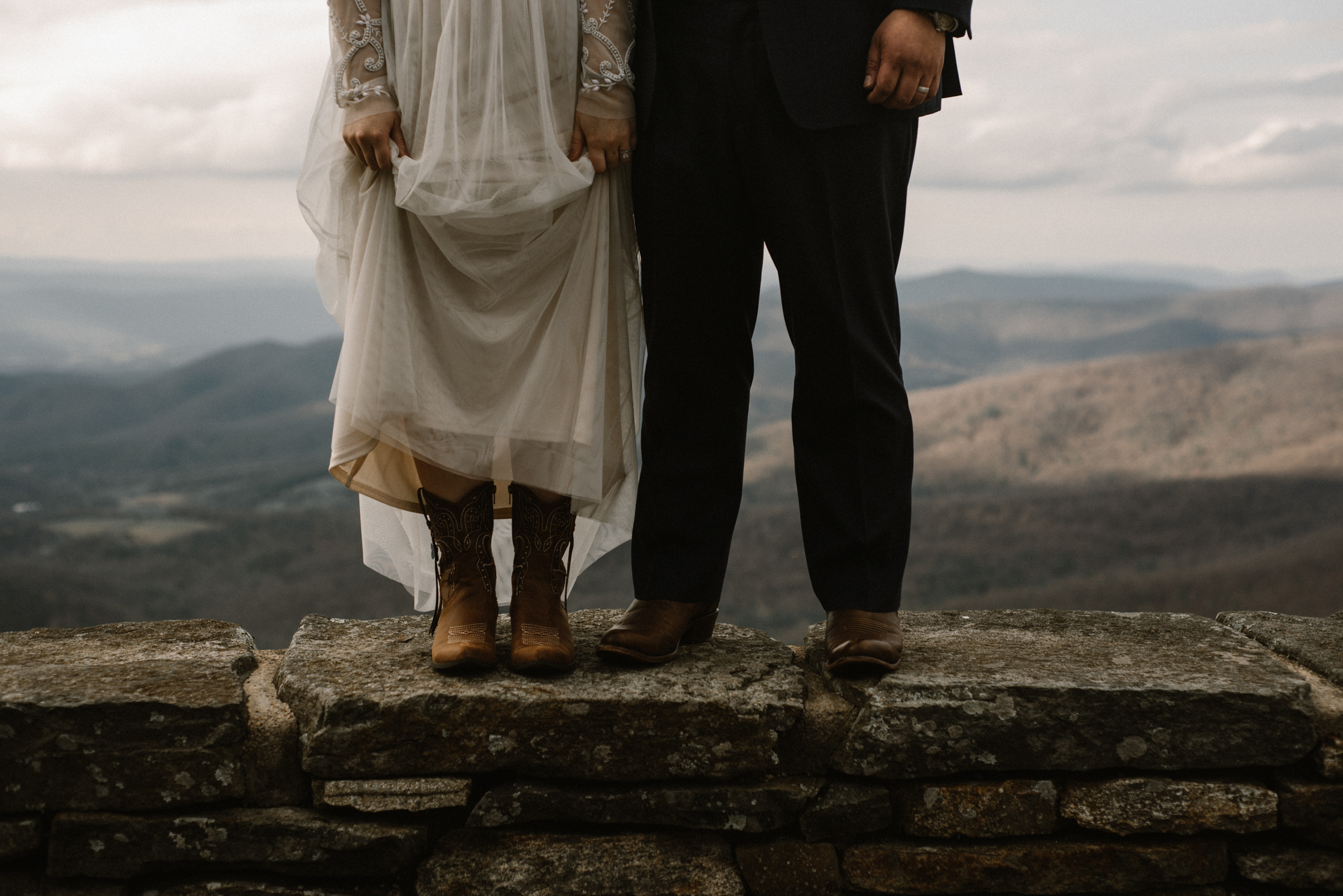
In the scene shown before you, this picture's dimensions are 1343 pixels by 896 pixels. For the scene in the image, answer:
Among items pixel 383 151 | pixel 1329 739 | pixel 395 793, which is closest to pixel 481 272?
pixel 383 151

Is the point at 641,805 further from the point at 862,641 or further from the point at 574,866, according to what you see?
the point at 862,641

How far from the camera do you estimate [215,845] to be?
193cm

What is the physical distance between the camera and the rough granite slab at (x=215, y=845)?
1.92 metres

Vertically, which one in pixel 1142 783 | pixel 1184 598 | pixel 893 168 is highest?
pixel 893 168

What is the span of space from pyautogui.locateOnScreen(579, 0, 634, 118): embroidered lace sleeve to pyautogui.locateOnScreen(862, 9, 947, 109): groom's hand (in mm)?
463

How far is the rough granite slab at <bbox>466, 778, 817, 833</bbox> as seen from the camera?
1955 millimetres

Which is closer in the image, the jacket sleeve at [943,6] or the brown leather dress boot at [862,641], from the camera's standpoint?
the jacket sleeve at [943,6]

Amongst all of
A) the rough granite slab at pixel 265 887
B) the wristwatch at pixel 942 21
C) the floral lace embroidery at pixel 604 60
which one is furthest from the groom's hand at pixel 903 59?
the rough granite slab at pixel 265 887

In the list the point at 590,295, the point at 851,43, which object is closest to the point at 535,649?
the point at 590,295

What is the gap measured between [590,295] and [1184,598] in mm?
51889

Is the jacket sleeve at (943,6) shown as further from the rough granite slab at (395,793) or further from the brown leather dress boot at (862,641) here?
the rough granite slab at (395,793)

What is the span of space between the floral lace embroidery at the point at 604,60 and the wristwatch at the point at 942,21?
57 cm

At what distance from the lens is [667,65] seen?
6.79ft

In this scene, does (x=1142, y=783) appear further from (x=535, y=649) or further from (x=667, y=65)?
(x=667, y=65)
